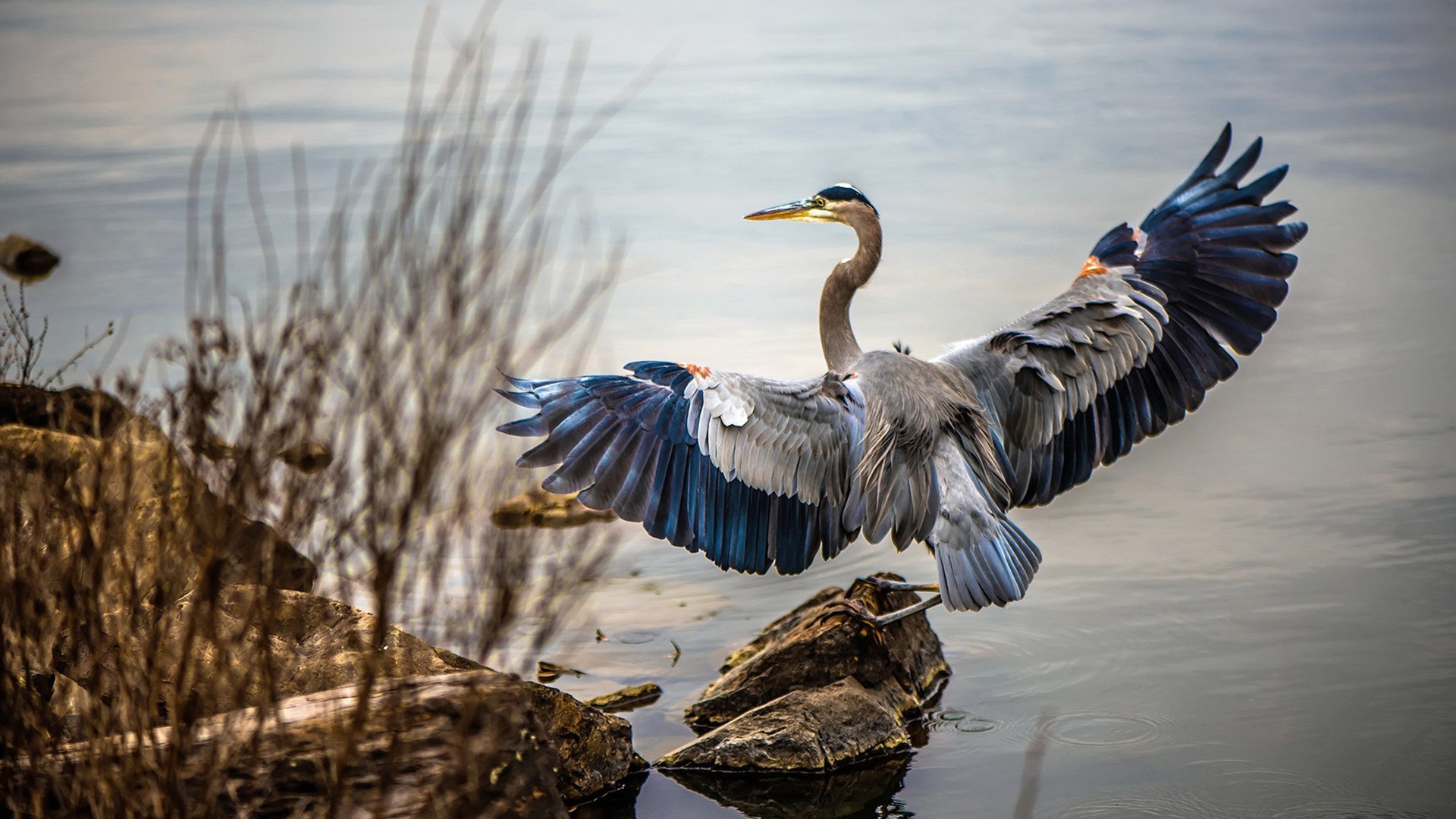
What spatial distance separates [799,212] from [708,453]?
7.30 feet

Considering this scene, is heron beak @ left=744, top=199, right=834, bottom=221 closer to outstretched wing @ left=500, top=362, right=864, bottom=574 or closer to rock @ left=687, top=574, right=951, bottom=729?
outstretched wing @ left=500, top=362, right=864, bottom=574

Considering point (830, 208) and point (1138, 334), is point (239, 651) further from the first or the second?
point (830, 208)

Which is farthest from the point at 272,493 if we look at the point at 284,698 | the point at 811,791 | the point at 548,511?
the point at 548,511

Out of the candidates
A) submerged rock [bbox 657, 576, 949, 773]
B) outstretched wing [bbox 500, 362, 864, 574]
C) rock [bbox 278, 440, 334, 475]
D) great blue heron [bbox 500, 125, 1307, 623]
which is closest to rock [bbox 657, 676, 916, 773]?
submerged rock [bbox 657, 576, 949, 773]

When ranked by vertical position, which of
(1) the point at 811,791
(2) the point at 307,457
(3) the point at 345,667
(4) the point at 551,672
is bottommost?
(4) the point at 551,672

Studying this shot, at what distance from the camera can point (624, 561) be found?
23.9 ft

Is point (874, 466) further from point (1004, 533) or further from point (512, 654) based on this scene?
point (512, 654)

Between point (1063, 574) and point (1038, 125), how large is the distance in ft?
23.6

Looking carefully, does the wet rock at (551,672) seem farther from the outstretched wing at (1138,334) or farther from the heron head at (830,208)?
the heron head at (830,208)

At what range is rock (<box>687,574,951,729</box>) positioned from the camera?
5.63 m

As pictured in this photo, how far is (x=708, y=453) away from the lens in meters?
5.62

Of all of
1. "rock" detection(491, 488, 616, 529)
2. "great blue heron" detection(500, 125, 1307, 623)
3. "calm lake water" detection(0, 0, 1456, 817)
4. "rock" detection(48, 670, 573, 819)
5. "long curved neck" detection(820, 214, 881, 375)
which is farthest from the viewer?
"rock" detection(491, 488, 616, 529)

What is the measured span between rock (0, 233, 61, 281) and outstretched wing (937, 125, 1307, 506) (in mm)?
8063

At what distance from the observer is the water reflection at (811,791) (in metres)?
4.91
